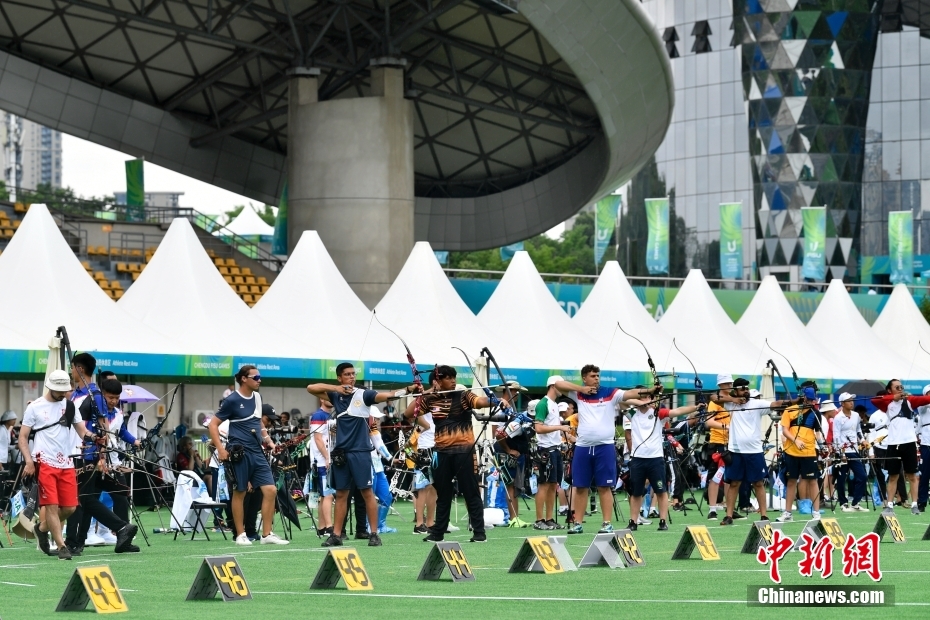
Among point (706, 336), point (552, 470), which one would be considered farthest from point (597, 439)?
point (706, 336)

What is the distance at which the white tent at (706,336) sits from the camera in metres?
34.1

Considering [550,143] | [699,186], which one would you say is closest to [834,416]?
[550,143]

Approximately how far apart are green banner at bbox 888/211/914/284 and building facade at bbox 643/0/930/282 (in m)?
18.2

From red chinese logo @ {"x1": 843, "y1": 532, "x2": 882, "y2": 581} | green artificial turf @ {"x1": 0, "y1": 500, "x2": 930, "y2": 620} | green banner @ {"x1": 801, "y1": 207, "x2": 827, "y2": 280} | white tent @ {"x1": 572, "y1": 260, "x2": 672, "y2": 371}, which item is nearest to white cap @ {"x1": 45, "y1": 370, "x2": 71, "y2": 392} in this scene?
green artificial turf @ {"x1": 0, "y1": 500, "x2": 930, "y2": 620}

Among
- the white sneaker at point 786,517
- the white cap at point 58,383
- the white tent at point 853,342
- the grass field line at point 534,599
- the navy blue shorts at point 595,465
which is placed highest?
the white tent at point 853,342

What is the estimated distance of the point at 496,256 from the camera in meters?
116

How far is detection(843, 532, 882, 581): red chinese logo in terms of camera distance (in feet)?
31.6

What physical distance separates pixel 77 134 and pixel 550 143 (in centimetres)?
1471

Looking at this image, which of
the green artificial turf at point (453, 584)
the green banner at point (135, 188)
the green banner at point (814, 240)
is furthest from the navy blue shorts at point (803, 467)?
the green banner at point (814, 240)

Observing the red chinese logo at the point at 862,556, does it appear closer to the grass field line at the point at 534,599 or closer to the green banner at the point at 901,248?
the grass field line at the point at 534,599

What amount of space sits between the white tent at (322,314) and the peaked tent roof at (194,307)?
2.62 feet

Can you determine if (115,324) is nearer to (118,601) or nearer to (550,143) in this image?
(118,601)

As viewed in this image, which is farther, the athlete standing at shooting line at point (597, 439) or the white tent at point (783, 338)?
the white tent at point (783, 338)

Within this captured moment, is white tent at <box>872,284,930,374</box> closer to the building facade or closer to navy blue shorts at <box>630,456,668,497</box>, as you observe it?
navy blue shorts at <box>630,456,668,497</box>
